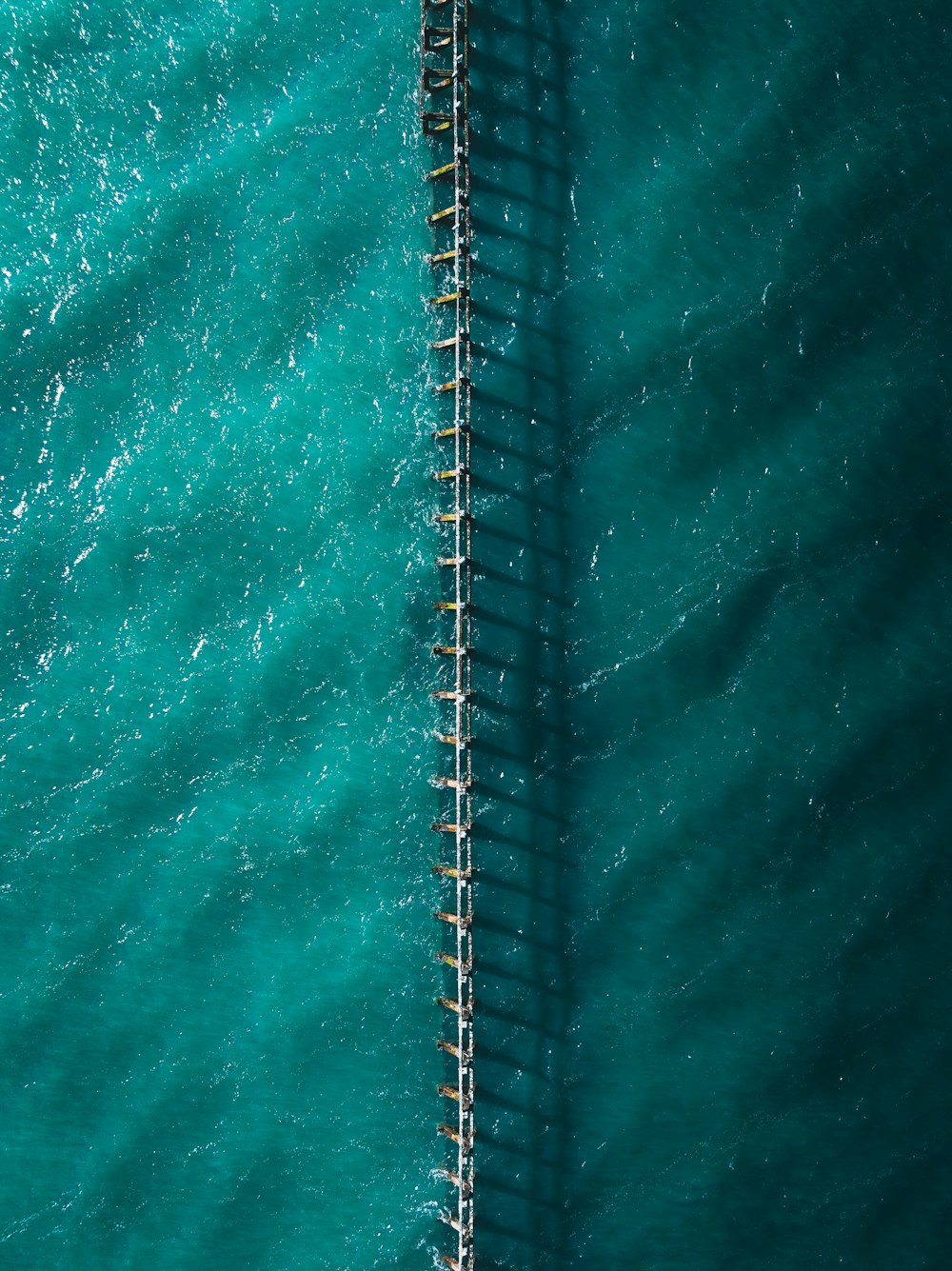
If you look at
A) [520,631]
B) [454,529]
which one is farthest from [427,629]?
[454,529]

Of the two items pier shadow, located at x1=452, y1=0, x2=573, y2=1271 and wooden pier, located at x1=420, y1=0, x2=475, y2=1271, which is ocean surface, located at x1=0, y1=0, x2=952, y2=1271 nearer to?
pier shadow, located at x1=452, y1=0, x2=573, y2=1271

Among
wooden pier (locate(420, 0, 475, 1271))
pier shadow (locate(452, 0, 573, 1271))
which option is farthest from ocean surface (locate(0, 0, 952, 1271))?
wooden pier (locate(420, 0, 475, 1271))

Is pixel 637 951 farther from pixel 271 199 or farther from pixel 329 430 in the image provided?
pixel 271 199

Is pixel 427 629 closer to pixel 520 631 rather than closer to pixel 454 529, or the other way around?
pixel 520 631

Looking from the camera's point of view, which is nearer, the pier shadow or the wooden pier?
the wooden pier

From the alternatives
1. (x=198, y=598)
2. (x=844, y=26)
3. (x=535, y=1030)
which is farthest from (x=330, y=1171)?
(x=844, y=26)

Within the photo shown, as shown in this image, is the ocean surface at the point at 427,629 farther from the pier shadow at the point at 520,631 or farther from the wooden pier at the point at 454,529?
the wooden pier at the point at 454,529
